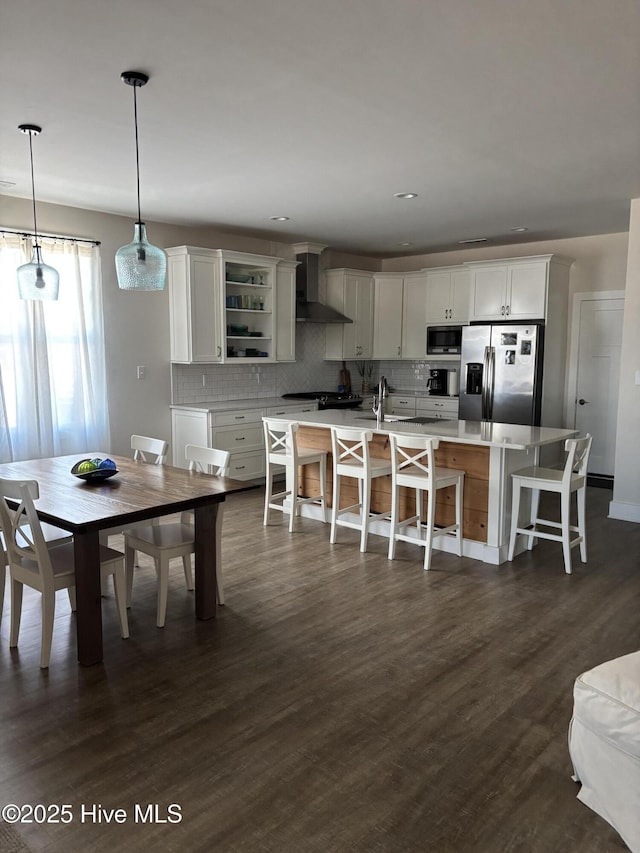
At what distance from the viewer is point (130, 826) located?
1.95 m

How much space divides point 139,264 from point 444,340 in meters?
5.21

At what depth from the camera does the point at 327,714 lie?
2.56 metres

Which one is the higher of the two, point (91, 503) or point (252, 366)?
point (252, 366)

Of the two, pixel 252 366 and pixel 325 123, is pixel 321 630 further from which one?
pixel 252 366

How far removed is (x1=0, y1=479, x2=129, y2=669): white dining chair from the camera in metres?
2.84

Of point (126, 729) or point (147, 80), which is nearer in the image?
point (126, 729)

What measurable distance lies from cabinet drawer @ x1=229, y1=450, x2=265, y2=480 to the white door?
357 cm

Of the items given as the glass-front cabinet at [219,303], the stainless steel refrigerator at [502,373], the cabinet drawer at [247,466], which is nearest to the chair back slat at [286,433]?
the cabinet drawer at [247,466]

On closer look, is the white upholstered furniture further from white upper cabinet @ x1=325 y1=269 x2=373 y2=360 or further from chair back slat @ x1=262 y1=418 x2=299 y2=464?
white upper cabinet @ x1=325 y1=269 x2=373 y2=360

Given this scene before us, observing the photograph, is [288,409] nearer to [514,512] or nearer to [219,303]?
[219,303]

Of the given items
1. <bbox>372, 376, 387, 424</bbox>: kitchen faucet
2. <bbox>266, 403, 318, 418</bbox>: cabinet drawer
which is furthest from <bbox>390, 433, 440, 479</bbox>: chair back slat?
<bbox>266, 403, 318, 418</bbox>: cabinet drawer

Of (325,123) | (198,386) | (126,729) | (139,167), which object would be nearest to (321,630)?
(126,729)

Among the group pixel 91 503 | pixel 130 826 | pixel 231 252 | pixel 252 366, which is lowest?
pixel 130 826

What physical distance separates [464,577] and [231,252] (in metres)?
3.98
